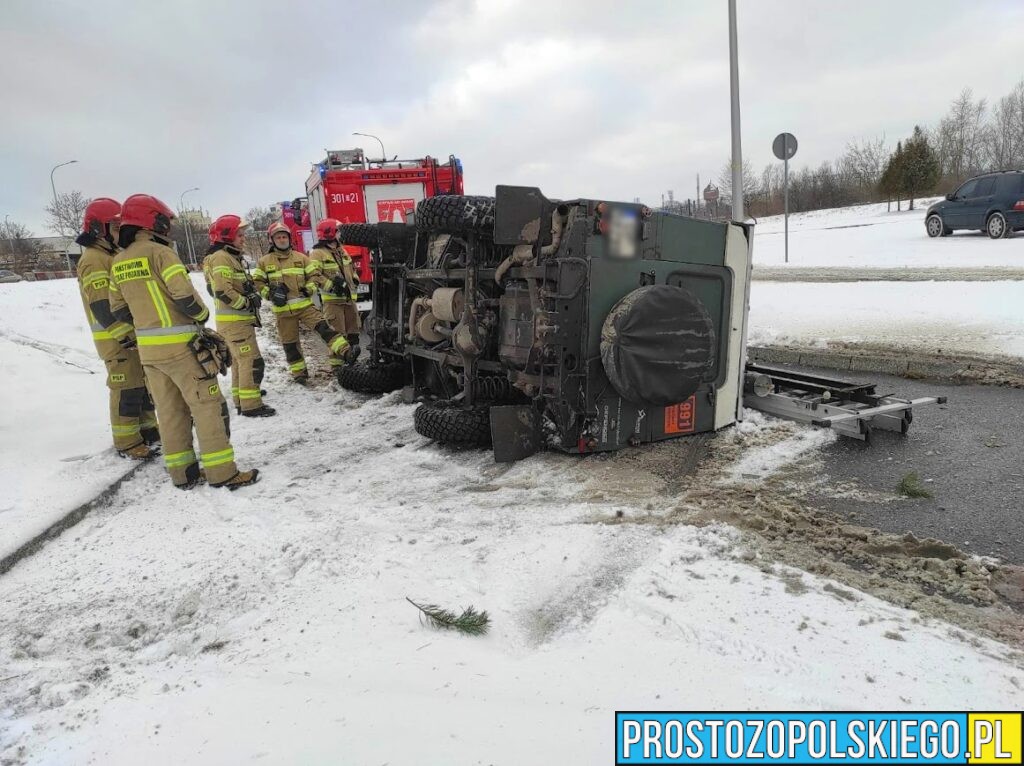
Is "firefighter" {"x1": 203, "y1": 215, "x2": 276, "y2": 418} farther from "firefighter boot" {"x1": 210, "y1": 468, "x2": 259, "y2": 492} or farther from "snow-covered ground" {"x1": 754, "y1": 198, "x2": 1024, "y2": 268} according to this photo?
"snow-covered ground" {"x1": 754, "y1": 198, "x2": 1024, "y2": 268}

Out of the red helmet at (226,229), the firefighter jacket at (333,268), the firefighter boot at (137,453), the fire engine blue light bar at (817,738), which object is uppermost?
the red helmet at (226,229)

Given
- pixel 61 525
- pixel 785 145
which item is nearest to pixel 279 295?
pixel 61 525

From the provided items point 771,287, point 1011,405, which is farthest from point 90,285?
point 771,287

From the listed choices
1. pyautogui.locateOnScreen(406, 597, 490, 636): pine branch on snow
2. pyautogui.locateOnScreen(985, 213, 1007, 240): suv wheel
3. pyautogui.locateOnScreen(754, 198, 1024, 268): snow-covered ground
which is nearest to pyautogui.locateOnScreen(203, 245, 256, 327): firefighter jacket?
pyautogui.locateOnScreen(406, 597, 490, 636): pine branch on snow

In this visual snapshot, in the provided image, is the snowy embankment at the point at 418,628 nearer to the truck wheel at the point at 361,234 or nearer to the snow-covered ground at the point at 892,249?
the truck wheel at the point at 361,234

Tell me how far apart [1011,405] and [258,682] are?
5.52 meters

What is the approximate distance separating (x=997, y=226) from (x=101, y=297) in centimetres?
1669

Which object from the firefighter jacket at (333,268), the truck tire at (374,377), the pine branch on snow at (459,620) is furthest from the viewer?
the firefighter jacket at (333,268)

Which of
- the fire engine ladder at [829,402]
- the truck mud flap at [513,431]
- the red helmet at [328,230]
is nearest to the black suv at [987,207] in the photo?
the fire engine ladder at [829,402]

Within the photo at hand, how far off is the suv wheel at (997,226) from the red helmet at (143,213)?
16.3 m

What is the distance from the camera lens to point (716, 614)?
7.52 feet

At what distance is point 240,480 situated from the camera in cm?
397

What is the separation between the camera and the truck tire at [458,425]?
4.25 m

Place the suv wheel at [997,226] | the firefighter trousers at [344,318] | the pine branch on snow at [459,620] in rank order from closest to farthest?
the pine branch on snow at [459,620] → the firefighter trousers at [344,318] → the suv wheel at [997,226]
